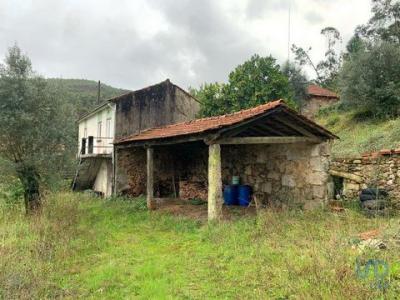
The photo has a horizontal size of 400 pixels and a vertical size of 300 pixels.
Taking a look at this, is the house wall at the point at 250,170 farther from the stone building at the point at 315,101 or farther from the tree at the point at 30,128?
the stone building at the point at 315,101

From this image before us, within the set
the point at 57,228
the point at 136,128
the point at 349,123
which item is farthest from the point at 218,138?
the point at 349,123

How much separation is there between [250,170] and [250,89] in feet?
37.9

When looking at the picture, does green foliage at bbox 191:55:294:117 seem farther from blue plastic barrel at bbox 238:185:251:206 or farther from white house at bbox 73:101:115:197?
blue plastic barrel at bbox 238:185:251:206

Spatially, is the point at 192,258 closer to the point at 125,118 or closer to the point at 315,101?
the point at 125,118

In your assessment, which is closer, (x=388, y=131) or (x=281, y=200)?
(x=281, y=200)

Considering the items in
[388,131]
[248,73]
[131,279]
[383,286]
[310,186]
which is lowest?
[131,279]

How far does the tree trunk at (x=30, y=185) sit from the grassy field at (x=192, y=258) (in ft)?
3.60

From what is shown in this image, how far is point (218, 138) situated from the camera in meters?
9.26

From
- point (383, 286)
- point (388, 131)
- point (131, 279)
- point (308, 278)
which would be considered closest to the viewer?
point (383, 286)

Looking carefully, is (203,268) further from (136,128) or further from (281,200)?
(136,128)

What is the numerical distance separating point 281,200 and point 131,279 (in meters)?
6.85

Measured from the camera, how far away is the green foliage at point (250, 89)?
23.1 m

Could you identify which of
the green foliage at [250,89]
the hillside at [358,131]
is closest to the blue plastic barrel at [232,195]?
the hillside at [358,131]
